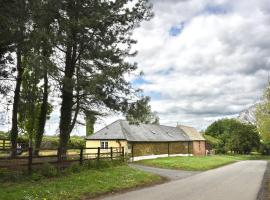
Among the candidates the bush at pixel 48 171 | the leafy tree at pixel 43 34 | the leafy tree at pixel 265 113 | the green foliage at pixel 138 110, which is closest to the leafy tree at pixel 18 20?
the leafy tree at pixel 43 34

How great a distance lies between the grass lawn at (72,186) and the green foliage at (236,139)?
7140cm

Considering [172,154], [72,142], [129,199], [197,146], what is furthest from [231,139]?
[129,199]

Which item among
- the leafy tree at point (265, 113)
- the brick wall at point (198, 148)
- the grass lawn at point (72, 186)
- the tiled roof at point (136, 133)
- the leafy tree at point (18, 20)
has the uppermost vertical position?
the leafy tree at point (18, 20)

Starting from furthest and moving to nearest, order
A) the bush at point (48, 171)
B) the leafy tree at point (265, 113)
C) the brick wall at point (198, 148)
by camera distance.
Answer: the brick wall at point (198, 148) → the leafy tree at point (265, 113) → the bush at point (48, 171)

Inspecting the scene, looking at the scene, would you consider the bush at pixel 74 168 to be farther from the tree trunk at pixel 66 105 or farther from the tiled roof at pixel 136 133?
the tiled roof at pixel 136 133

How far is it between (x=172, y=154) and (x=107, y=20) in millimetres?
38519

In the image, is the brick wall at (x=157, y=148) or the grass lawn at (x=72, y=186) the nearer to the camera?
the grass lawn at (x=72, y=186)

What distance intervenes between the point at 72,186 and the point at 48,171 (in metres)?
2.79

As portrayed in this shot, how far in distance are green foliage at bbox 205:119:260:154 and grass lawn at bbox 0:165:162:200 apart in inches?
2811

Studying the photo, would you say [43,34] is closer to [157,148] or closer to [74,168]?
[74,168]

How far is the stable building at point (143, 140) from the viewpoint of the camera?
47.7 meters

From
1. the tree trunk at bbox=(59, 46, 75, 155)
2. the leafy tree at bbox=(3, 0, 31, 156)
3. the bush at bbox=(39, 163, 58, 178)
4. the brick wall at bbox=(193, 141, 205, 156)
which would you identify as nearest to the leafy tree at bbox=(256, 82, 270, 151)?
the brick wall at bbox=(193, 141, 205, 156)

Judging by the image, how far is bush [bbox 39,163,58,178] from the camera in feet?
66.0

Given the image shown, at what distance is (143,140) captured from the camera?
50000mm
